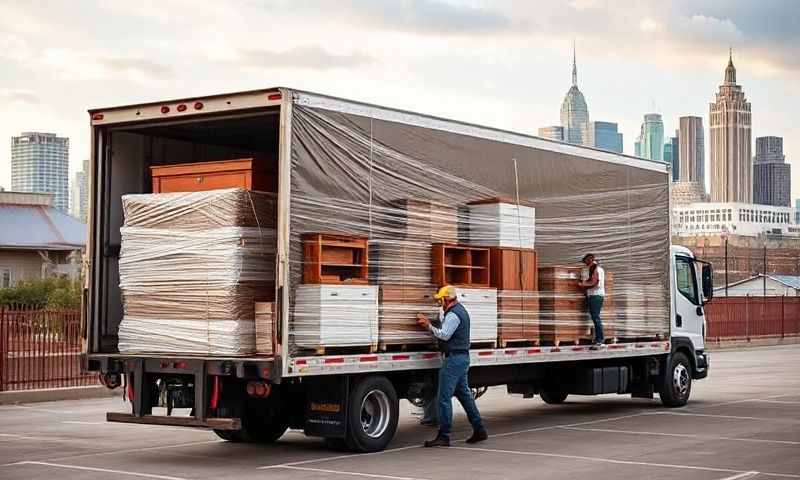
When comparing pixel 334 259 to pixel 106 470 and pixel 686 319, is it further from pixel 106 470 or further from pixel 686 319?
pixel 686 319

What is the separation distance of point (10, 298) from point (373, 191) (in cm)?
2680

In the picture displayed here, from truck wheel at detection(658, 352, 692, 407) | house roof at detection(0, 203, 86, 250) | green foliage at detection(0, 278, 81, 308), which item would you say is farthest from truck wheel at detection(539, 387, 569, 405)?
house roof at detection(0, 203, 86, 250)

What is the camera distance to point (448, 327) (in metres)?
13.4

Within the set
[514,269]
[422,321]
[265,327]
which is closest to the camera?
[265,327]

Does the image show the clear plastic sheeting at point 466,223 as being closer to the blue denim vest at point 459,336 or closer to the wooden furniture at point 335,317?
the wooden furniture at point 335,317

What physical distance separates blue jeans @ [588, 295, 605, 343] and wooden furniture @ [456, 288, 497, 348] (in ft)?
7.79

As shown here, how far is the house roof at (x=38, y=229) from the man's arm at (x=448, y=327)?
42429mm

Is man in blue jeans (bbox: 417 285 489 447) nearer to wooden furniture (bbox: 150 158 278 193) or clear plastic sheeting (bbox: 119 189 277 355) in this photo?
clear plastic sheeting (bbox: 119 189 277 355)

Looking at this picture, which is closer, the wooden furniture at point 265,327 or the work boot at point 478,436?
the wooden furniture at point 265,327

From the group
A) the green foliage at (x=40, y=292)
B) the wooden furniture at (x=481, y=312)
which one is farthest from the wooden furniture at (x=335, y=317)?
the green foliage at (x=40, y=292)

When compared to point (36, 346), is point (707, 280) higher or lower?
higher

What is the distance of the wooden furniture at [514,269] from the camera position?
1484 centimetres

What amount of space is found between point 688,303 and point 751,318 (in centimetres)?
2811

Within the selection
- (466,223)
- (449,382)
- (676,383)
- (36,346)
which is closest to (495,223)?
(466,223)
